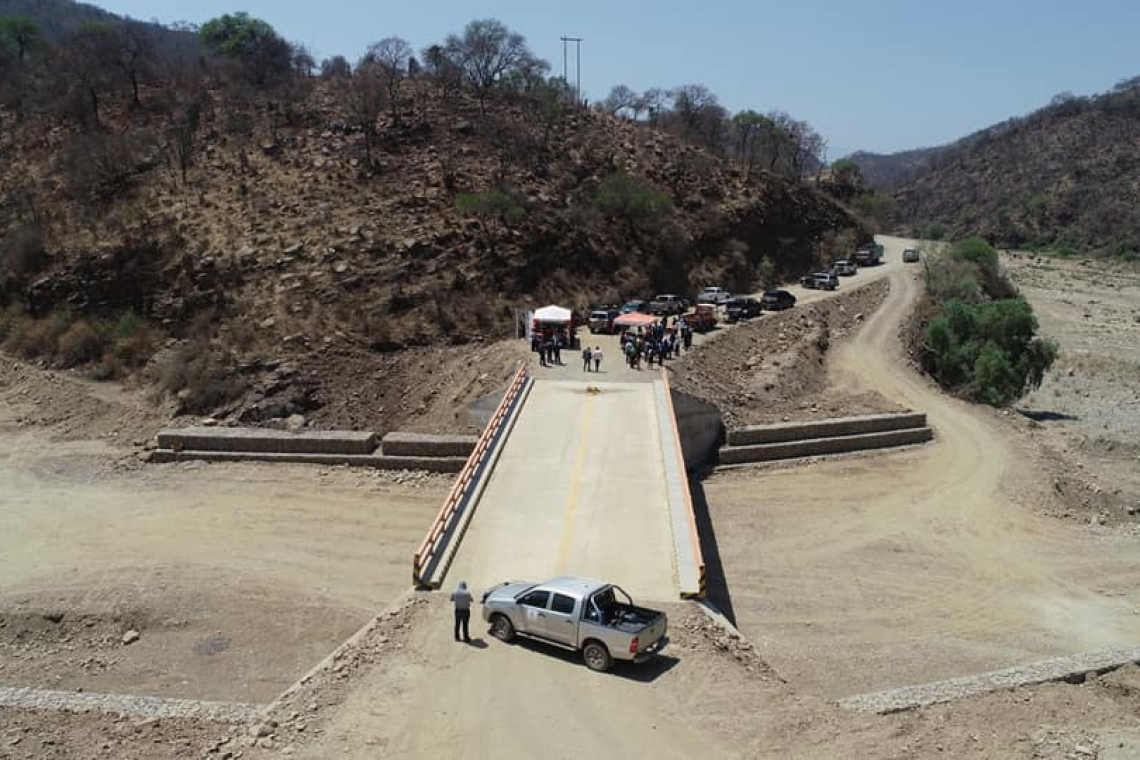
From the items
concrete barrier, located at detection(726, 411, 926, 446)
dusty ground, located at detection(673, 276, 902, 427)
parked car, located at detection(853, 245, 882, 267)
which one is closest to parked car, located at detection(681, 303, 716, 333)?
dusty ground, located at detection(673, 276, 902, 427)

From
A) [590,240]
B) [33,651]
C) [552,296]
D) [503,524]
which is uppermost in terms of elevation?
[590,240]

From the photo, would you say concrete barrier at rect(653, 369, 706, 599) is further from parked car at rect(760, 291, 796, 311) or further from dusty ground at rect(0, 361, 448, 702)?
parked car at rect(760, 291, 796, 311)

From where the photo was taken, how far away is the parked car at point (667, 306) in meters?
41.2

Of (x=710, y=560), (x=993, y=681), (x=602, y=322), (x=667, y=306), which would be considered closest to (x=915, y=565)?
(x=710, y=560)

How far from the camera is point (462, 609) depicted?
13.8m

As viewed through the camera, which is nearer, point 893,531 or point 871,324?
point 893,531

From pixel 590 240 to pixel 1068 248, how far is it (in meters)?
88.0

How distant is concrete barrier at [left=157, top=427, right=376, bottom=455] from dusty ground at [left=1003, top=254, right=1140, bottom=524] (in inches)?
822

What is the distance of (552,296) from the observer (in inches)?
1665

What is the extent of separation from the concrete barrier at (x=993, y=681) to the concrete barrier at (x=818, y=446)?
11.4m

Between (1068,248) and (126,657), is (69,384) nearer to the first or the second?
(126,657)

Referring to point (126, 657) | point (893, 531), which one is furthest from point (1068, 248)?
point (126, 657)

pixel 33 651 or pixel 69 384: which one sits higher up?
pixel 69 384

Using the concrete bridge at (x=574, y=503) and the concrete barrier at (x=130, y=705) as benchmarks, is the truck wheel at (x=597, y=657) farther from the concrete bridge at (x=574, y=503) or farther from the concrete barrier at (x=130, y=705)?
the concrete barrier at (x=130, y=705)
